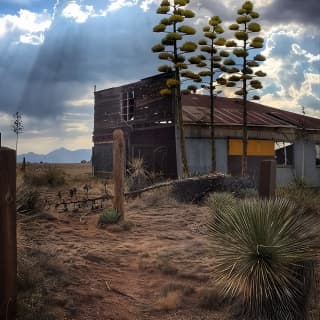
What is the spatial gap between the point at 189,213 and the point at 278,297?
6686 millimetres

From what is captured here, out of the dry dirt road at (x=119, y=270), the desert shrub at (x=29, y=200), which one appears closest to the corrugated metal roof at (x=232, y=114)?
the desert shrub at (x=29, y=200)

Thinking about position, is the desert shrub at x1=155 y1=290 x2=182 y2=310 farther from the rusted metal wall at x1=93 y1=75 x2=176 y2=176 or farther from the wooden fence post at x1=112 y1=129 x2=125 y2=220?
the rusted metal wall at x1=93 y1=75 x2=176 y2=176

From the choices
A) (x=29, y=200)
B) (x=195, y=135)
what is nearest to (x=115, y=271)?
(x=29, y=200)

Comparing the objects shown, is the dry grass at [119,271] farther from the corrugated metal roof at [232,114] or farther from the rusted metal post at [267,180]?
the corrugated metal roof at [232,114]

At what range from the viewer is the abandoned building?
2155 cm

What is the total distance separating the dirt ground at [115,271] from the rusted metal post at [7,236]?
0.42 meters

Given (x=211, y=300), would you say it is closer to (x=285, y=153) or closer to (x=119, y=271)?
(x=119, y=271)

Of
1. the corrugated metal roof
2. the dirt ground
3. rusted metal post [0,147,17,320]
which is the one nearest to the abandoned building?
the corrugated metal roof

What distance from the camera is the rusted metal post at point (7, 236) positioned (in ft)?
14.7

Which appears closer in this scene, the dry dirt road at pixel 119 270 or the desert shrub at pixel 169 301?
the dry dirt road at pixel 119 270

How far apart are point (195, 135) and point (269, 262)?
16.3 metres

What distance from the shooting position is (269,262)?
5.38 meters

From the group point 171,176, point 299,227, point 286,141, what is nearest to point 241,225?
point 299,227

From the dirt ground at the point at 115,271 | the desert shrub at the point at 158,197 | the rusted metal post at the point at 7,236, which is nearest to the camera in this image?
the rusted metal post at the point at 7,236
